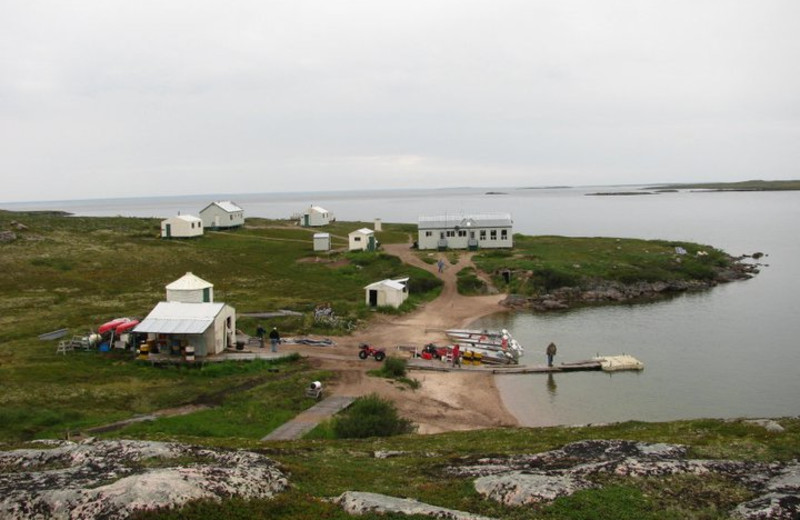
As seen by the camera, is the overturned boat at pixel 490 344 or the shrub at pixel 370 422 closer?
the shrub at pixel 370 422

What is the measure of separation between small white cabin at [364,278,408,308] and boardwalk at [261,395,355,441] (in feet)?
69.7

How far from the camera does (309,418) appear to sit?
2561cm

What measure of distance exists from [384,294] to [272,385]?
21.5 metres

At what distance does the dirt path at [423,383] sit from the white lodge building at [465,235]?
26477mm

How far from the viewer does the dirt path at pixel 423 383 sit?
28.4 m

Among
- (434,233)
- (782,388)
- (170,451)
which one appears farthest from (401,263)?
(170,451)

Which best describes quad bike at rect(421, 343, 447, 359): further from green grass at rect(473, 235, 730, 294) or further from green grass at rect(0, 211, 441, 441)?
green grass at rect(473, 235, 730, 294)

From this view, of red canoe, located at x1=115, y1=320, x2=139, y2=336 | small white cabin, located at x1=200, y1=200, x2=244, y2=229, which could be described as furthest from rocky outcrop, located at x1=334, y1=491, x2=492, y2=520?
small white cabin, located at x1=200, y1=200, x2=244, y2=229

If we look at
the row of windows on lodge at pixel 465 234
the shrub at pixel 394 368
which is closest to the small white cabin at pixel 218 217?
the row of windows on lodge at pixel 465 234

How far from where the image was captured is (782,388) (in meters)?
32.5

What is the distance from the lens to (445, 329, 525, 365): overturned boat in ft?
127

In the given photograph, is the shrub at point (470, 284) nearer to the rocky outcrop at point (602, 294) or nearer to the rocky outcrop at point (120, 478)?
the rocky outcrop at point (602, 294)

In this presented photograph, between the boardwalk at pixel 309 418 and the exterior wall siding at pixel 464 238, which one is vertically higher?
the exterior wall siding at pixel 464 238

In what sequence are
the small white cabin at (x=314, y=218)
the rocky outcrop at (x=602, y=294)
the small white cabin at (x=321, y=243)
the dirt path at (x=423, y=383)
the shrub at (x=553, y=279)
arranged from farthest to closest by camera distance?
the small white cabin at (x=314, y=218) → the small white cabin at (x=321, y=243) → the shrub at (x=553, y=279) → the rocky outcrop at (x=602, y=294) → the dirt path at (x=423, y=383)
